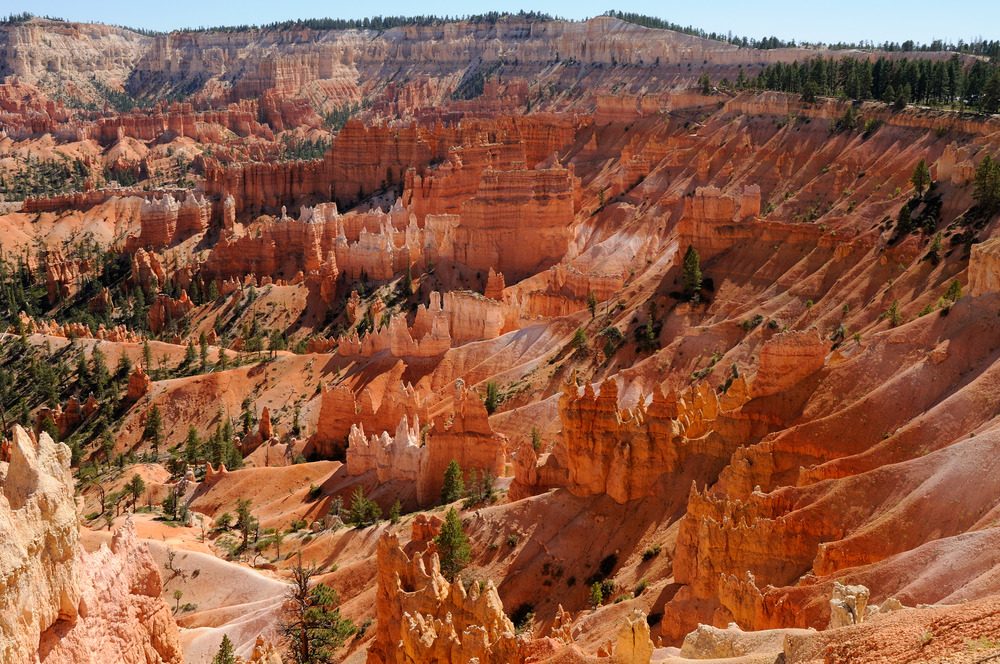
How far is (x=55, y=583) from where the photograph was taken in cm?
1681

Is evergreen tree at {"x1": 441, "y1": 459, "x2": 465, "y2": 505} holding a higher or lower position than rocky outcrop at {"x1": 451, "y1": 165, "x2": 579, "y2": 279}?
lower

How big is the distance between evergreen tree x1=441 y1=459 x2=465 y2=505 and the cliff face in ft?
82.1

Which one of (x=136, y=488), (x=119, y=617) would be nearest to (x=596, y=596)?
(x=119, y=617)

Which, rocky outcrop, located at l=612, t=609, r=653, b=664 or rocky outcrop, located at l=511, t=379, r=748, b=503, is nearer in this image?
rocky outcrop, located at l=612, t=609, r=653, b=664

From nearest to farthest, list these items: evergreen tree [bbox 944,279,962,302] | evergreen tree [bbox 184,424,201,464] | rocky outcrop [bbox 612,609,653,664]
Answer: rocky outcrop [bbox 612,609,653,664] < evergreen tree [bbox 944,279,962,302] < evergreen tree [bbox 184,424,201,464]

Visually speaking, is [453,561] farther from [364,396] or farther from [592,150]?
[592,150]

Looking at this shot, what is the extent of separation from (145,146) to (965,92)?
14349cm

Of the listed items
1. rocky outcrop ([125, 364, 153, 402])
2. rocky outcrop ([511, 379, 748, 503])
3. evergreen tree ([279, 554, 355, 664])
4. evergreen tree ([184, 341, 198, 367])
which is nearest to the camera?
evergreen tree ([279, 554, 355, 664])

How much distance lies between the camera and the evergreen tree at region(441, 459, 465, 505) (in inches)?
1764

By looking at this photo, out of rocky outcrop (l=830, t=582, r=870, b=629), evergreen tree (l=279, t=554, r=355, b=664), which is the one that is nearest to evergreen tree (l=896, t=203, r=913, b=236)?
evergreen tree (l=279, t=554, r=355, b=664)

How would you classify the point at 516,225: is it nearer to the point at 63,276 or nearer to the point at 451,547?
the point at 63,276

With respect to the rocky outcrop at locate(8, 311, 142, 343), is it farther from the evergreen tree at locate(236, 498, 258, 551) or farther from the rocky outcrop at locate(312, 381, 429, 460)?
the evergreen tree at locate(236, 498, 258, 551)

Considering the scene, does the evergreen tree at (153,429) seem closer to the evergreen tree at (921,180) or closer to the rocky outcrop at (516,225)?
the rocky outcrop at (516,225)

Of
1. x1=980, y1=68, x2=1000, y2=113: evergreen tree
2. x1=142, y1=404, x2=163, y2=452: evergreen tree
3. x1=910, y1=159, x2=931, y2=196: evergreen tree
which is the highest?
x1=980, y1=68, x2=1000, y2=113: evergreen tree
